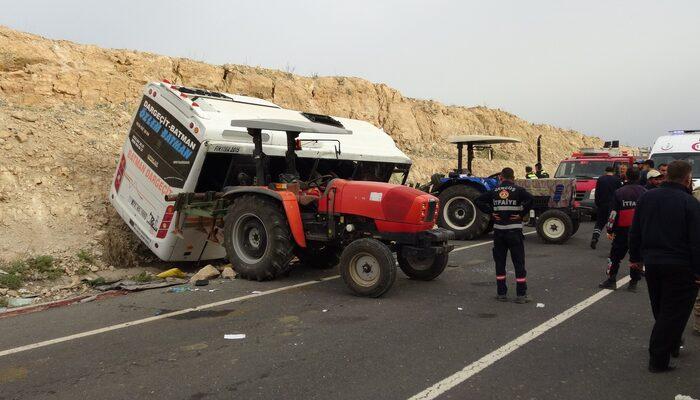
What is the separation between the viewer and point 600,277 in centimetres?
814

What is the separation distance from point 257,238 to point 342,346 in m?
3.39

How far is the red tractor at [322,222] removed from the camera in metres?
6.89

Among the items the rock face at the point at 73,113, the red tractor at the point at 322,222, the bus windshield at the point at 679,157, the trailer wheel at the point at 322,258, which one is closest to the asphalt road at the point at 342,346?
the red tractor at the point at 322,222

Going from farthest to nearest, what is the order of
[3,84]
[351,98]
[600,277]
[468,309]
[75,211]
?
1. [351,98]
2. [3,84]
3. [75,211]
4. [600,277]
5. [468,309]

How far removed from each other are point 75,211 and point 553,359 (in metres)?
8.76

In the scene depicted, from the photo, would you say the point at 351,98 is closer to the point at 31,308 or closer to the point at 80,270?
the point at 80,270

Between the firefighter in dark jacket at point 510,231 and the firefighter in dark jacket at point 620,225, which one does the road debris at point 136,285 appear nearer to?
the firefighter in dark jacket at point 510,231

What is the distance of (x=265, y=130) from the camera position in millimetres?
8242

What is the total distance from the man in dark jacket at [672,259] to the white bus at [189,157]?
5.51 m

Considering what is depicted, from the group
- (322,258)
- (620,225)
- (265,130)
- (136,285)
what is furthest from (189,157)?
(620,225)

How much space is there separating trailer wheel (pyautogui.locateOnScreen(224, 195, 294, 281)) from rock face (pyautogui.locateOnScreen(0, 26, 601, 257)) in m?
3.29

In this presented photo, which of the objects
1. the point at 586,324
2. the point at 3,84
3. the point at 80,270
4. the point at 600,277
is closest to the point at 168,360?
the point at 586,324

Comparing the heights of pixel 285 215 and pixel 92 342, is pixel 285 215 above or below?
above

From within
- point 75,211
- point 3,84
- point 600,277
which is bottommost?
point 600,277
